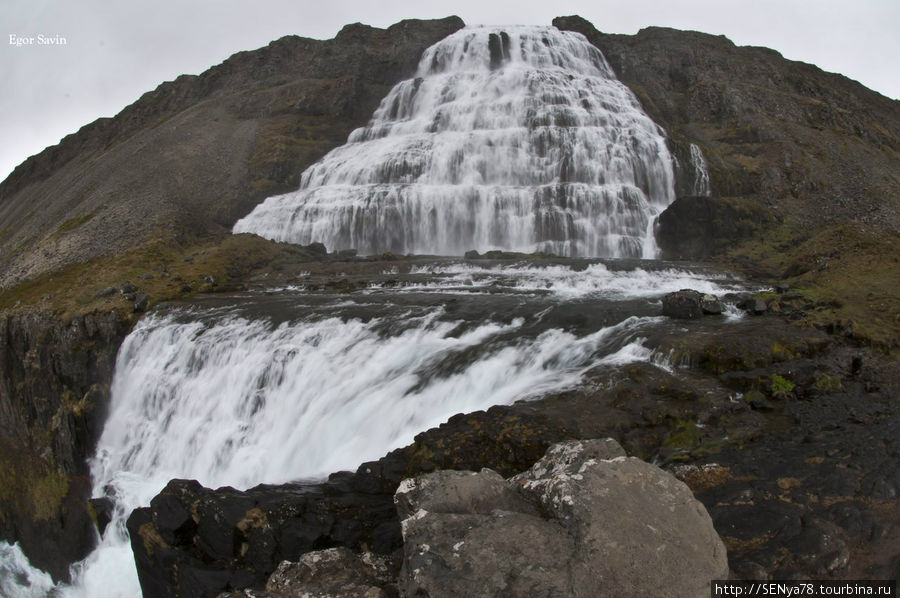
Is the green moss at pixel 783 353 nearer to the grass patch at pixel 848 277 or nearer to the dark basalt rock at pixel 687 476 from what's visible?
the dark basalt rock at pixel 687 476

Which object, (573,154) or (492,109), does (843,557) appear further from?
(492,109)

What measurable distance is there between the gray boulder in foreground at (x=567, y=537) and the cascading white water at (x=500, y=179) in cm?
2540

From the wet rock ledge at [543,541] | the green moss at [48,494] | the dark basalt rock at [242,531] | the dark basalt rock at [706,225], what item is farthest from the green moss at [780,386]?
the green moss at [48,494]

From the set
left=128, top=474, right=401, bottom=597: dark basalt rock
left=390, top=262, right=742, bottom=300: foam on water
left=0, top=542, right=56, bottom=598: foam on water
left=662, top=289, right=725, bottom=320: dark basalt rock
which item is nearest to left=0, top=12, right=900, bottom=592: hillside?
left=0, top=542, right=56, bottom=598: foam on water

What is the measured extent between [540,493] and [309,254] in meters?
26.5

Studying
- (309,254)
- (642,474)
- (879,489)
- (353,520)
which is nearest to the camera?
(642,474)

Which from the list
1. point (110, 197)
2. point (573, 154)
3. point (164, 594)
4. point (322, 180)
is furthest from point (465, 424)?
point (110, 197)

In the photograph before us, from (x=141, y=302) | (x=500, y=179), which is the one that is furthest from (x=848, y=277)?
(x=141, y=302)

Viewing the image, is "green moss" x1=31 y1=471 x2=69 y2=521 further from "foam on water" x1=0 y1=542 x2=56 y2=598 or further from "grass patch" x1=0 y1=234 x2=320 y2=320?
"grass patch" x1=0 y1=234 x2=320 y2=320

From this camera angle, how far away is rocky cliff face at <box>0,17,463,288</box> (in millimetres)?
32438

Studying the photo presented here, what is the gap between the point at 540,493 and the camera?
481cm

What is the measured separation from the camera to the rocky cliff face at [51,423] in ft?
54.4

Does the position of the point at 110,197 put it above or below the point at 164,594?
above

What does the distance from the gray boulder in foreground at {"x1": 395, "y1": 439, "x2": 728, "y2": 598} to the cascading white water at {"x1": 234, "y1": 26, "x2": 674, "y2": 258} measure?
2540 centimetres
